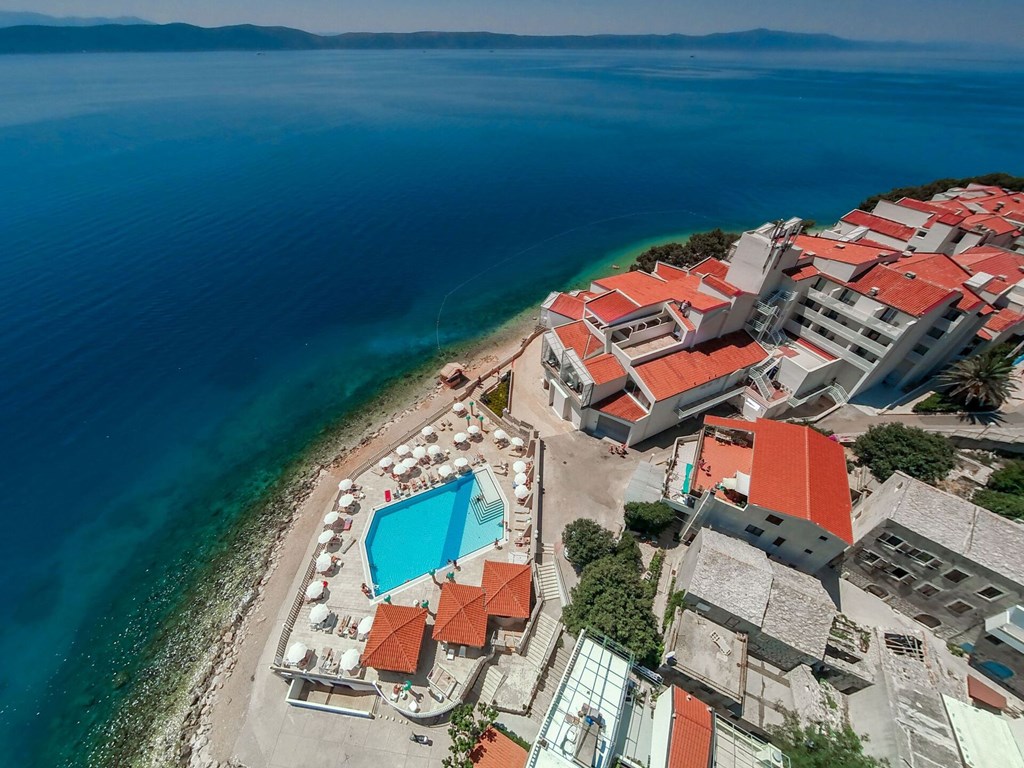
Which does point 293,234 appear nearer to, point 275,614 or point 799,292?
point 275,614

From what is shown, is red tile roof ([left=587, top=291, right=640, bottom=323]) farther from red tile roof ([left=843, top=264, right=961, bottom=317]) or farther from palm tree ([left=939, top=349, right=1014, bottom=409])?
palm tree ([left=939, top=349, right=1014, bottom=409])

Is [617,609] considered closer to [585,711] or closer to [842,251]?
[585,711]

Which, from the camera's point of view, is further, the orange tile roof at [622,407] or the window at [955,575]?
the orange tile roof at [622,407]

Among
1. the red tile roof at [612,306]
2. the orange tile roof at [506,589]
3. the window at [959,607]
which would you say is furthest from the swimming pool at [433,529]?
the window at [959,607]

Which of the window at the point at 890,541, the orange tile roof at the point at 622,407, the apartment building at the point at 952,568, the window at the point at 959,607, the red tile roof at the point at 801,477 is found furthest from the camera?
the orange tile roof at the point at 622,407

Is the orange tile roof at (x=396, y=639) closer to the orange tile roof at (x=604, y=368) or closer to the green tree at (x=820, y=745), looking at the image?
the green tree at (x=820, y=745)

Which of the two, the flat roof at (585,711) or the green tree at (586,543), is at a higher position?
the flat roof at (585,711)
